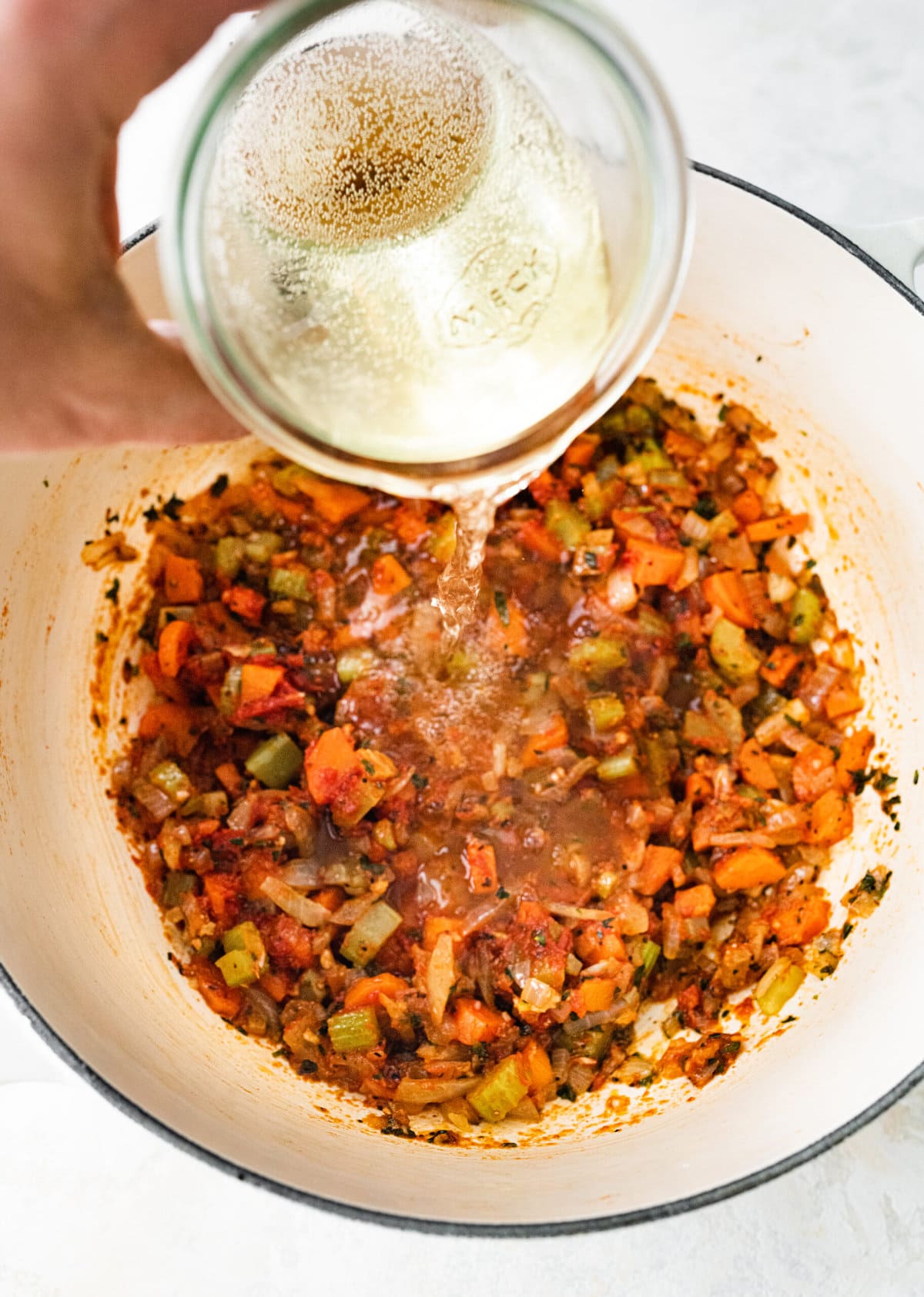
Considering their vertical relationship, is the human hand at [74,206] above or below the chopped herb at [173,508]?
above

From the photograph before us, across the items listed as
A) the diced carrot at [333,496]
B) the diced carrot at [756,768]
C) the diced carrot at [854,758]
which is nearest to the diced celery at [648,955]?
the diced carrot at [756,768]

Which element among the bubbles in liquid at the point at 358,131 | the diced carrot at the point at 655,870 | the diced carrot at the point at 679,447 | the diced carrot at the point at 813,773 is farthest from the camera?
the diced carrot at the point at 679,447

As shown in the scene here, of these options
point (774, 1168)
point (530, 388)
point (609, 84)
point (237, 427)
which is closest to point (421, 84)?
point (609, 84)

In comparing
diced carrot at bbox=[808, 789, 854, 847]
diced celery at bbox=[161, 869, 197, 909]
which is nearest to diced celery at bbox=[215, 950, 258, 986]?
diced celery at bbox=[161, 869, 197, 909]

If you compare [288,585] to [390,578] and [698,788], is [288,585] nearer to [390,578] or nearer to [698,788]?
[390,578]

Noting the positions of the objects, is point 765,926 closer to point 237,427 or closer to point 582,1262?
point 582,1262

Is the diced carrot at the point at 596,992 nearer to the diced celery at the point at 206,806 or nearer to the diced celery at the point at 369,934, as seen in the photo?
the diced celery at the point at 369,934
